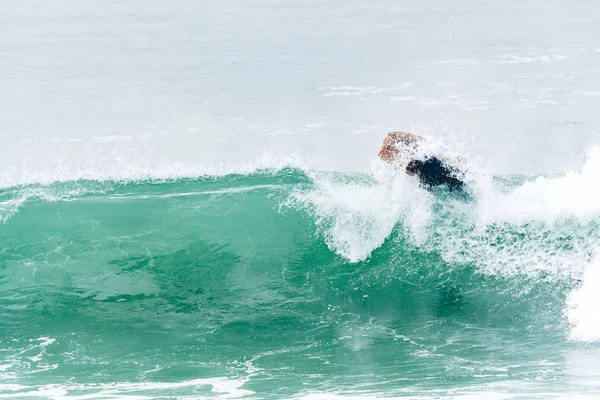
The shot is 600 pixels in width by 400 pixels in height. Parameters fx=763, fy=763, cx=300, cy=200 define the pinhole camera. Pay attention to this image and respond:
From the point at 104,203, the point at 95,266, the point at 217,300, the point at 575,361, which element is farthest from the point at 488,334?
the point at 104,203

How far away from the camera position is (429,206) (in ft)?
53.0

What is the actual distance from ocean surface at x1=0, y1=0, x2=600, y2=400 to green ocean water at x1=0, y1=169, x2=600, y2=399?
0.04 metres

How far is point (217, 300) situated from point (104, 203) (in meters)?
4.48

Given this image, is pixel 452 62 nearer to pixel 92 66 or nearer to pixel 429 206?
pixel 429 206

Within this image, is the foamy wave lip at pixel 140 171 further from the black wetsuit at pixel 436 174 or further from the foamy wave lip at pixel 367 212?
the black wetsuit at pixel 436 174

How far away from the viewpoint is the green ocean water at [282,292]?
12617 mm

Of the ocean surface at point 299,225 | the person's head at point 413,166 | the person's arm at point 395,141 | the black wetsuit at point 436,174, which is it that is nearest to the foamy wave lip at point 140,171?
the ocean surface at point 299,225

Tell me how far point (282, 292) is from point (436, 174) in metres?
4.22

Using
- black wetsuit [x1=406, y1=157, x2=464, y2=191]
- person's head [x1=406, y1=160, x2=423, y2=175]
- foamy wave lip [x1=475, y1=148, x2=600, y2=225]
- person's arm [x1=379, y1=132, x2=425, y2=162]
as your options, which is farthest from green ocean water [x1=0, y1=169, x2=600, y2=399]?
person's arm [x1=379, y1=132, x2=425, y2=162]

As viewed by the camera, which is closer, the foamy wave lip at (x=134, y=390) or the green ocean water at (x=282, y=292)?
the foamy wave lip at (x=134, y=390)

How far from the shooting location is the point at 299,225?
16828 mm

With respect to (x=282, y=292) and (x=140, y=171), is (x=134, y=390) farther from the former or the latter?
(x=140, y=171)

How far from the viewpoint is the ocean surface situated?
13031 mm

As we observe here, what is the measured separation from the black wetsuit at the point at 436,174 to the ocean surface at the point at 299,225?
A: 0.24m
